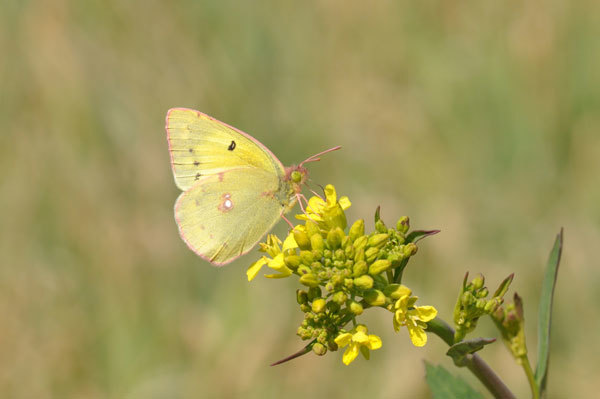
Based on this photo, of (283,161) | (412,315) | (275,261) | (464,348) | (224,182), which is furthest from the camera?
(283,161)

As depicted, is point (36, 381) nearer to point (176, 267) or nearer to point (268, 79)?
point (176, 267)

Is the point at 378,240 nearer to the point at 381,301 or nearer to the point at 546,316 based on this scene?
the point at 381,301

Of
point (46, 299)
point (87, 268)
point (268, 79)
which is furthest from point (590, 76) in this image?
point (46, 299)

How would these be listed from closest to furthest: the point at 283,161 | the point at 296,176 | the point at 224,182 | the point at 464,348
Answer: the point at 464,348
the point at 296,176
the point at 224,182
the point at 283,161

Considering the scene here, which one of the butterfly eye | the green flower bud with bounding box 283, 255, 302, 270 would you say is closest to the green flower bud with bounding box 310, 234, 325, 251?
the green flower bud with bounding box 283, 255, 302, 270

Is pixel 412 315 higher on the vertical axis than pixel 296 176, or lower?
lower

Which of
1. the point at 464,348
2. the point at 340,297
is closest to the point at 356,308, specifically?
the point at 340,297

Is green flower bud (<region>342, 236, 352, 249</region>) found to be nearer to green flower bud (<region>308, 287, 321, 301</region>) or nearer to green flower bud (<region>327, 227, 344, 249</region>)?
green flower bud (<region>327, 227, 344, 249</region>)
